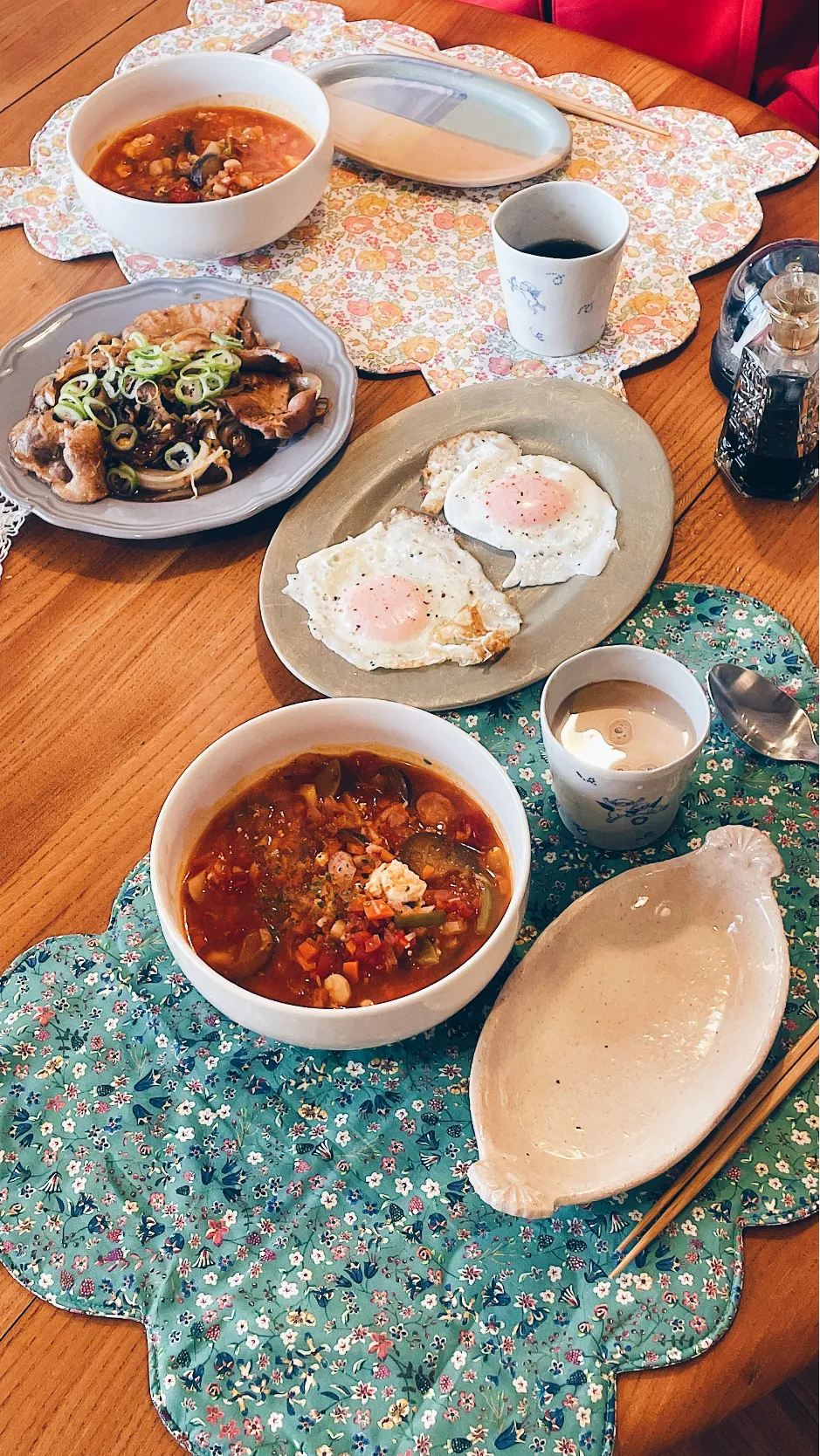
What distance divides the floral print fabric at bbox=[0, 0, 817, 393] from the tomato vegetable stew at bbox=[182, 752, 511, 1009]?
0.90 metres

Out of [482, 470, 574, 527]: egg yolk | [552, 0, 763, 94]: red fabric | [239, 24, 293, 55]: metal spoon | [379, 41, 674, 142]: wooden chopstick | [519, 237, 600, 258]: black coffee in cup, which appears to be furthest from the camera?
[552, 0, 763, 94]: red fabric

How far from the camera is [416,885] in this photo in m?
1.30

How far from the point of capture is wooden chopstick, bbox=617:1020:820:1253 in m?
1.16

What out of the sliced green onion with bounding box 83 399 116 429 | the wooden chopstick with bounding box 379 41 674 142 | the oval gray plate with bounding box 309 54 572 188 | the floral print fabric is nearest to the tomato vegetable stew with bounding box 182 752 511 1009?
the sliced green onion with bounding box 83 399 116 429

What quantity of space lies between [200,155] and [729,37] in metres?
1.40

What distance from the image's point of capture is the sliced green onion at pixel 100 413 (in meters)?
1.83

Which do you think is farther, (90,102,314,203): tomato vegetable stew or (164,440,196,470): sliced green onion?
(90,102,314,203): tomato vegetable stew

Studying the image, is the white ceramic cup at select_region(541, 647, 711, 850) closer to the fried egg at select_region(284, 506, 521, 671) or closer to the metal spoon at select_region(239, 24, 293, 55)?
the fried egg at select_region(284, 506, 521, 671)

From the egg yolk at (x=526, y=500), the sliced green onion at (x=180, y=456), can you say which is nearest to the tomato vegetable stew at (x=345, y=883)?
the egg yolk at (x=526, y=500)

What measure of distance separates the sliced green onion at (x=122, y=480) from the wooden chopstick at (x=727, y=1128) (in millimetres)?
1250

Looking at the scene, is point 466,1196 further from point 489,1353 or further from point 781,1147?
point 781,1147

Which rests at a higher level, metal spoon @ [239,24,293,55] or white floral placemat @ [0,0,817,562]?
metal spoon @ [239,24,293,55]

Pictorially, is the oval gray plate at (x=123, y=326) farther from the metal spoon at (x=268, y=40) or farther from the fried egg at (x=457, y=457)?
the metal spoon at (x=268, y=40)

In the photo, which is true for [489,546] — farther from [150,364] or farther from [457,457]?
[150,364]
